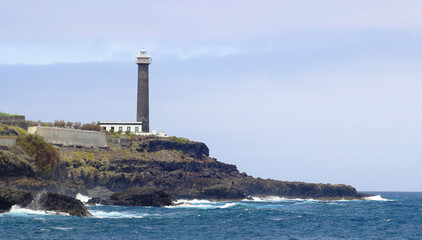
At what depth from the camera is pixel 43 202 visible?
5928 cm

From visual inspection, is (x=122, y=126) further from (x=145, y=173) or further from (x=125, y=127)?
(x=145, y=173)

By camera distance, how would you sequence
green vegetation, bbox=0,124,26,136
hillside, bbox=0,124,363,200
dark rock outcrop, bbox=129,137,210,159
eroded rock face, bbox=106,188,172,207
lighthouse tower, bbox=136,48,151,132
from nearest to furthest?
eroded rock face, bbox=106,188,172,207 → hillside, bbox=0,124,363,200 → green vegetation, bbox=0,124,26,136 → dark rock outcrop, bbox=129,137,210,159 → lighthouse tower, bbox=136,48,151,132

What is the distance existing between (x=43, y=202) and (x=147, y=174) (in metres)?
48.7

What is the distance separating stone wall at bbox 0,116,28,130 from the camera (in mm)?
106700

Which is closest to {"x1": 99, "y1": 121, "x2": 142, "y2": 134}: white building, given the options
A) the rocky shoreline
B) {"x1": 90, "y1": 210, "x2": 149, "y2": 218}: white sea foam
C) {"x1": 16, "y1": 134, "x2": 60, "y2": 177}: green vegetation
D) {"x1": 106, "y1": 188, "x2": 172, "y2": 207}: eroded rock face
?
the rocky shoreline

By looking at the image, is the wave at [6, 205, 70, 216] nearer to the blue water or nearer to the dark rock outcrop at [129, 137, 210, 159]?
the blue water

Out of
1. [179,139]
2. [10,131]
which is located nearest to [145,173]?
[179,139]

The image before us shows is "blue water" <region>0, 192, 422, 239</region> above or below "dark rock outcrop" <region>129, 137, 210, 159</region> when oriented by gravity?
below

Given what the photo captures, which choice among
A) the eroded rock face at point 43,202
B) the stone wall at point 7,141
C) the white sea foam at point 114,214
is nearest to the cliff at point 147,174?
the stone wall at point 7,141

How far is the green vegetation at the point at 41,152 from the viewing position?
87812mm

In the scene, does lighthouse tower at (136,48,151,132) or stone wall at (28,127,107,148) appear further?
lighthouse tower at (136,48,151,132)

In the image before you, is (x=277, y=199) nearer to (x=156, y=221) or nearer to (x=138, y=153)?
(x=138, y=153)

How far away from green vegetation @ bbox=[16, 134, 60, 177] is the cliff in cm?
26

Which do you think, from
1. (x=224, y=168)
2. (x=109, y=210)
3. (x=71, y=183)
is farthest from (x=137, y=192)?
(x=224, y=168)
